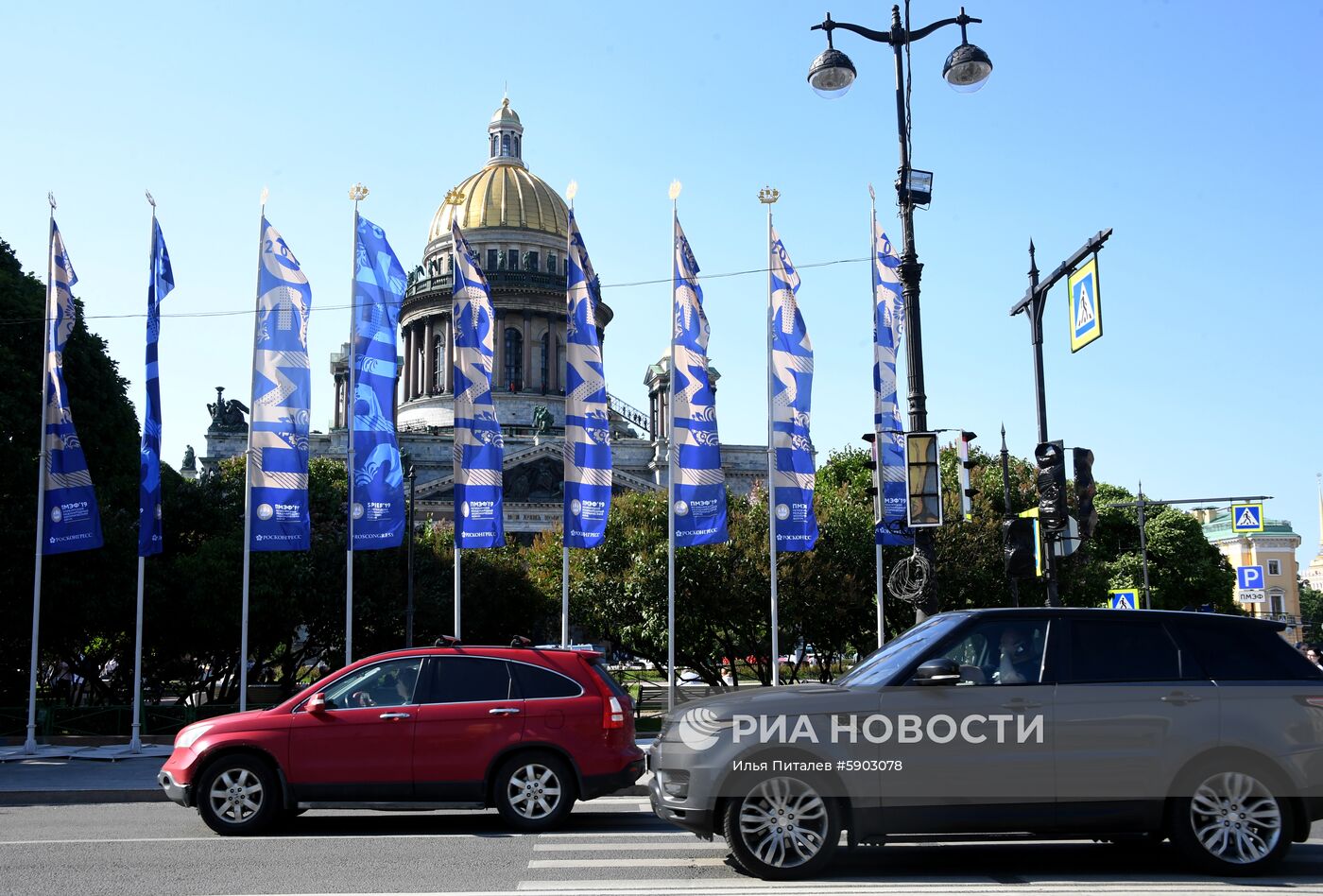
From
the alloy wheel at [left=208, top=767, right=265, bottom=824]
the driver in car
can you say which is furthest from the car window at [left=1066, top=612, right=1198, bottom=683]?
the alloy wheel at [left=208, top=767, right=265, bottom=824]

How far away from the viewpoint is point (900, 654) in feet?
31.7

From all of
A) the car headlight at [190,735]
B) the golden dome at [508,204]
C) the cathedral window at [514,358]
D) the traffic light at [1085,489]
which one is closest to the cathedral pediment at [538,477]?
the cathedral window at [514,358]

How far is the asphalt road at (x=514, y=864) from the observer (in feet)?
28.7

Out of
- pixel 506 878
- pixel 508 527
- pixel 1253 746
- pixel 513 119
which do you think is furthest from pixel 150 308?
pixel 513 119

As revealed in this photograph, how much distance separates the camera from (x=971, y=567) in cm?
3556

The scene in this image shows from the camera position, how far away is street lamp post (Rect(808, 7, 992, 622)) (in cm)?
1608

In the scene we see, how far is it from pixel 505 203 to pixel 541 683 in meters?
89.7

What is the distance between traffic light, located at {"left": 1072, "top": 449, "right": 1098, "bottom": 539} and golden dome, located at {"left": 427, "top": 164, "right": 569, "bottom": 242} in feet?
271

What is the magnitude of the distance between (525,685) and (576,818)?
1585 mm

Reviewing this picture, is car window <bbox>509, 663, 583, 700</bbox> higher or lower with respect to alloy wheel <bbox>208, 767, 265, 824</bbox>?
higher

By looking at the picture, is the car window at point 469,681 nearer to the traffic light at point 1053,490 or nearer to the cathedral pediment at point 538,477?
the traffic light at point 1053,490

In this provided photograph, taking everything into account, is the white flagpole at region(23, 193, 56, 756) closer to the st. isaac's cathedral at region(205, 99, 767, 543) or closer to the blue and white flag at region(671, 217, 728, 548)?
the blue and white flag at region(671, 217, 728, 548)

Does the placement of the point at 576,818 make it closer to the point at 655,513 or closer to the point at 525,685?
the point at 525,685

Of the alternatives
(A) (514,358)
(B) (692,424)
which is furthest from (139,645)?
(A) (514,358)
